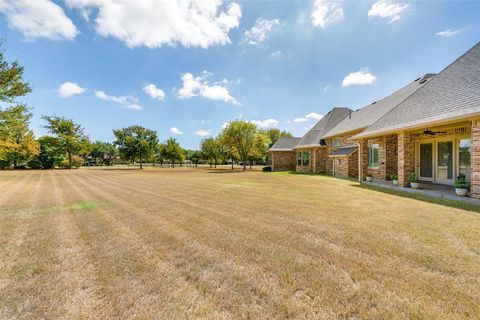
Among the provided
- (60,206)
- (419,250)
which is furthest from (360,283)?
(60,206)

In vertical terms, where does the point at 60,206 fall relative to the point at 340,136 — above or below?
below

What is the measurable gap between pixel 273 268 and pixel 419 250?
2694 millimetres

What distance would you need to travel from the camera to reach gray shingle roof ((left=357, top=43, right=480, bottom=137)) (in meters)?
7.85

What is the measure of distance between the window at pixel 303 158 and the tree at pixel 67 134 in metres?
42.0

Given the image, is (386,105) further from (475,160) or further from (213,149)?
(213,149)

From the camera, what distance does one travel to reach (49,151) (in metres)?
39.1

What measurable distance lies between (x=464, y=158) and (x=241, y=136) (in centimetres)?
2619

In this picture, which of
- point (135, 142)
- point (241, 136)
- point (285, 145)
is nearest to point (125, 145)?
point (135, 142)

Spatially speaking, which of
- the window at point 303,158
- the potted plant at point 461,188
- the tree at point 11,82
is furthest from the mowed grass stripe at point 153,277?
the window at point 303,158

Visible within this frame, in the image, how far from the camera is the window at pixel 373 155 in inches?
568

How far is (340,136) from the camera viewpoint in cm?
1977

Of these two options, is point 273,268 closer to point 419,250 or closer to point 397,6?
point 419,250

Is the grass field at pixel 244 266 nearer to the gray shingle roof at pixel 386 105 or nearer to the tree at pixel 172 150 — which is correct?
the gray shingle roof at pixel 386 105

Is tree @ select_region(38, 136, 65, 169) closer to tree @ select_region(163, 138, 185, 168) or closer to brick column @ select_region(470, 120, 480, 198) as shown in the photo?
tree @ select_region(163, 138, 185, 168)
